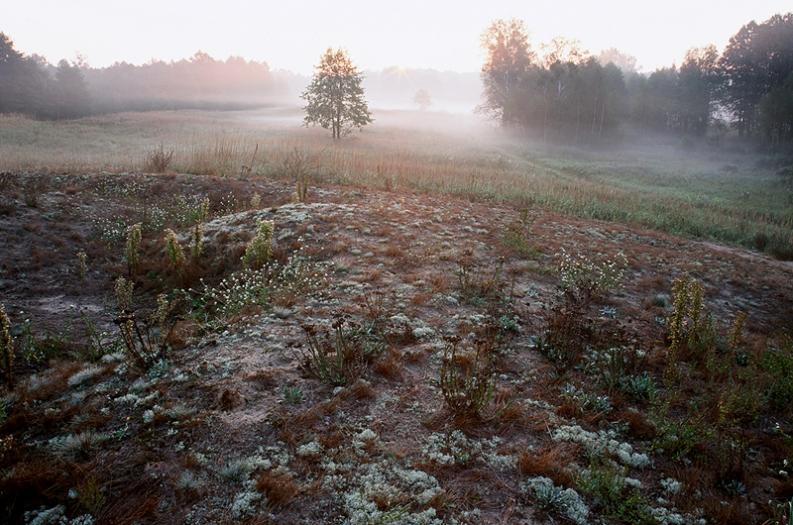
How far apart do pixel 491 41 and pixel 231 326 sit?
6363cm

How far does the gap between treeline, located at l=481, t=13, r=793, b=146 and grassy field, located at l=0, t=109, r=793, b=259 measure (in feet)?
29.0

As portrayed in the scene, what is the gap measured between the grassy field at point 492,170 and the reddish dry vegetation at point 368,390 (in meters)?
6.97

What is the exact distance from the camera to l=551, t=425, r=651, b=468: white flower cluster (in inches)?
150

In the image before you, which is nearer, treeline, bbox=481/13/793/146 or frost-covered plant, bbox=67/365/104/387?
frost-covered plant, bbox=67/365/104/387

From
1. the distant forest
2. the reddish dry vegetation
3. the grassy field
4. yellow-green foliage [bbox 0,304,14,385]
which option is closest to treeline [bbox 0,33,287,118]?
the distant forest

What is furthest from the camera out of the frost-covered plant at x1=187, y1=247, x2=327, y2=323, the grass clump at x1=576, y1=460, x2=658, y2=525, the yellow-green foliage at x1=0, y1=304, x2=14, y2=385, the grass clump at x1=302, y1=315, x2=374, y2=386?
the frost-covered plant at x1=187, y1=247, x2=327, y2=323

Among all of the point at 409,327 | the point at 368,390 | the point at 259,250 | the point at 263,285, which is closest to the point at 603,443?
the point at 368,390

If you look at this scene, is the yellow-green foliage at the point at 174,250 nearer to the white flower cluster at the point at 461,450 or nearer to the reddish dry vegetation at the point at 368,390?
the reddish dry vegetation at the point at 368,390

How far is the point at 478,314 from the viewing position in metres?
6.26

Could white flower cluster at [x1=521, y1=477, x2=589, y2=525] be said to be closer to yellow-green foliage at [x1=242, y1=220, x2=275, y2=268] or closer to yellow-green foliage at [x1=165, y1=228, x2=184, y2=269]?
yellow-green foliage at [x1=242, y1=220, x2=275, y2=268]

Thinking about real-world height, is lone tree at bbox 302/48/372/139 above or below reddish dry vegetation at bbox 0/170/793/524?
above

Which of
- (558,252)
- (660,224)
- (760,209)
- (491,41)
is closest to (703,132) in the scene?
(491,41)

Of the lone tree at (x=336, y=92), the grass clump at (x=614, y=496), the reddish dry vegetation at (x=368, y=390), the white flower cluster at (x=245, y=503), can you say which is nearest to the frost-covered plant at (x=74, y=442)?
the reddish dry vegetation at (x=368, y=390)

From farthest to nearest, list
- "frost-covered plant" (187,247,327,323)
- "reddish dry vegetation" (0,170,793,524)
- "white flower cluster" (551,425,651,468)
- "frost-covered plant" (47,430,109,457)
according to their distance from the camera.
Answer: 1. "frost-covered plant" (187,247,327,323)
2. "white flower cluster" (551,425,651,468)
3. "frost-covered plant" (47,430,109,457)
4. "reddish dry vegetation" (0,170,793,524)
